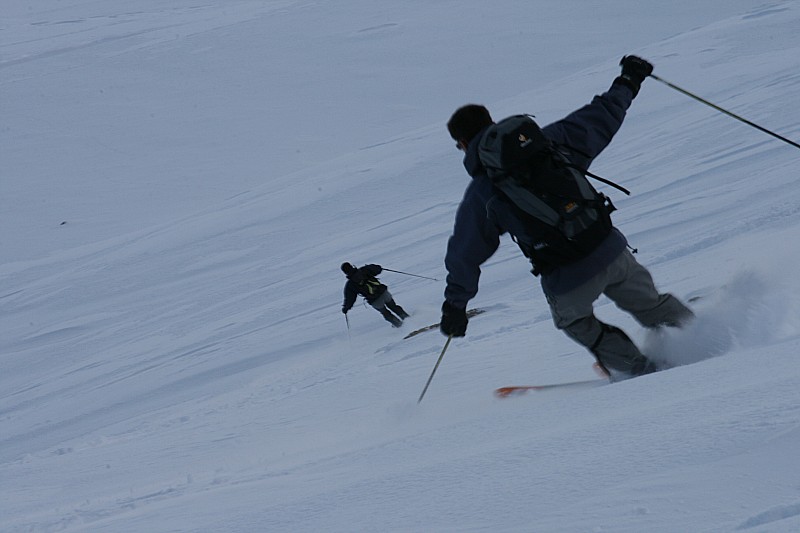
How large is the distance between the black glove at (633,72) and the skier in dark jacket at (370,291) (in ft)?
16.7

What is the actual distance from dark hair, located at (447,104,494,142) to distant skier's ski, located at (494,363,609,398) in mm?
1494

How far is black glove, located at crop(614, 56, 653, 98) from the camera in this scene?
12.9ft

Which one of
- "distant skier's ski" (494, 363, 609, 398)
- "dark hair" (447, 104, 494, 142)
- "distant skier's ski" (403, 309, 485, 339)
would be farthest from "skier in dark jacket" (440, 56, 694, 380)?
"distant skier's ski" (403, 309, 485, 339)

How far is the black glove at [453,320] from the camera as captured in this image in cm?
403

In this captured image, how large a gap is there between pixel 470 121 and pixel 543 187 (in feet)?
1.42

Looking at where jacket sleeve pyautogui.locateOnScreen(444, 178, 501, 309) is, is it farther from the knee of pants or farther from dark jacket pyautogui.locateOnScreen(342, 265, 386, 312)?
dark jacket pyautogui.locateOnScreen(342, 265, 386, 312)

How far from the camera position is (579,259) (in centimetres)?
364

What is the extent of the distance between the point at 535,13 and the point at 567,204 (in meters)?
24.4

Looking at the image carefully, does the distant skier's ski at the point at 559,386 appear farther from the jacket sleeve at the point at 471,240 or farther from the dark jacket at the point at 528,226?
the jacket sleeve at the point at 471,240

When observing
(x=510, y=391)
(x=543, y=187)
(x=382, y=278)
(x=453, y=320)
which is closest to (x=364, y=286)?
(x=382, y=278)

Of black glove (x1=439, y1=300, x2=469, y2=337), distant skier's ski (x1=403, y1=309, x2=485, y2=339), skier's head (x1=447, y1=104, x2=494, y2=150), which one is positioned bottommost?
distant skier's ski (x1=403, y1=309, x2=485, y2=339)

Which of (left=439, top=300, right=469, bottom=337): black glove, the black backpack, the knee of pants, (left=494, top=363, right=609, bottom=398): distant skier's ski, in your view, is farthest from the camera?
(left=494, top=363, right=609, bottom=398): distant skier's ski

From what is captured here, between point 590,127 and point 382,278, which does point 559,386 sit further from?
point 382,278

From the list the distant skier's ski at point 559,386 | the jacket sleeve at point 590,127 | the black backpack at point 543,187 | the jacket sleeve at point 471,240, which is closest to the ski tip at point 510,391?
the distant skier's ski at point 559,386
